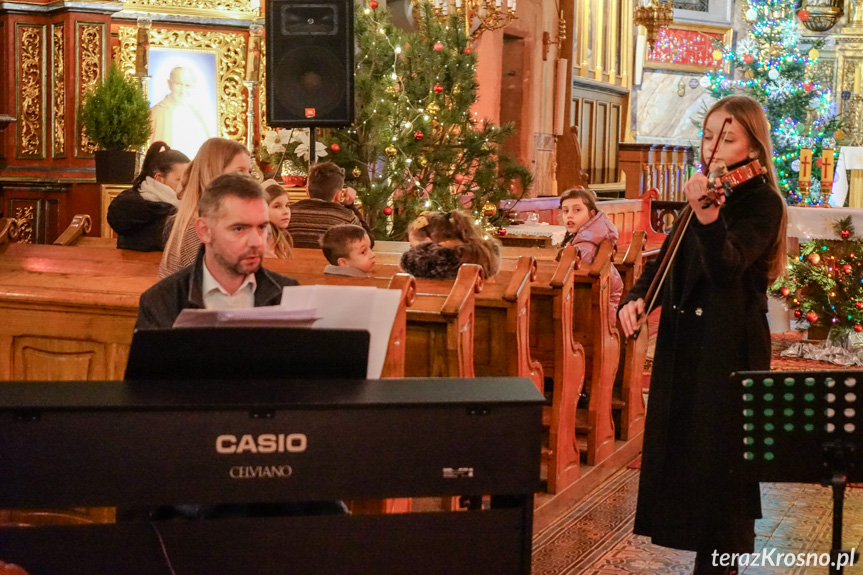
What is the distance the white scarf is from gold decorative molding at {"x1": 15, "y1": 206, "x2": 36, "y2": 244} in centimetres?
277

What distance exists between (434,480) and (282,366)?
40 centimetres

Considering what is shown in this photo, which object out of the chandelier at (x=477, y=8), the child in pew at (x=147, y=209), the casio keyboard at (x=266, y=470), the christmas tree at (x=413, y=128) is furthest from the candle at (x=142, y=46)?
the casio keyboard at (x=266, y=470)

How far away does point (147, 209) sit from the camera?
5691 mm

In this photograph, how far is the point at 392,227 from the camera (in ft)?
27.6

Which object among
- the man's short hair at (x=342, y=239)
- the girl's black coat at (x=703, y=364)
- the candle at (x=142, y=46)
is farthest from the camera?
the candle at (x=142, y=46)

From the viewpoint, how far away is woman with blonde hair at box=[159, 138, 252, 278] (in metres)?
3.72

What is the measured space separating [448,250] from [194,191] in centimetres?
107

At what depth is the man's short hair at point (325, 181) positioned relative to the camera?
6344 millimetres

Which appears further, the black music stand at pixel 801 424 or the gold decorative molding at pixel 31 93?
the gold decorative molding at pixel 31 93

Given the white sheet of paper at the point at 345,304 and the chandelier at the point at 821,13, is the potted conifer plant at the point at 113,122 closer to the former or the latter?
the white sheet of paper at the point at 345,304

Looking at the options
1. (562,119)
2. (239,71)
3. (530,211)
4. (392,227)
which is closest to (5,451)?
(392,227)

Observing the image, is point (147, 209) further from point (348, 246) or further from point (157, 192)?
point (348, 246)

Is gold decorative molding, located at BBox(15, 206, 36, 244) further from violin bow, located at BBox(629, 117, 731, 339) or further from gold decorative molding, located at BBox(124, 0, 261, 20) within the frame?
violin bow, located at BBox(629, 117, 731, 339)

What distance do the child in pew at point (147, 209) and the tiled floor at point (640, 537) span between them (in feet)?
8.56
